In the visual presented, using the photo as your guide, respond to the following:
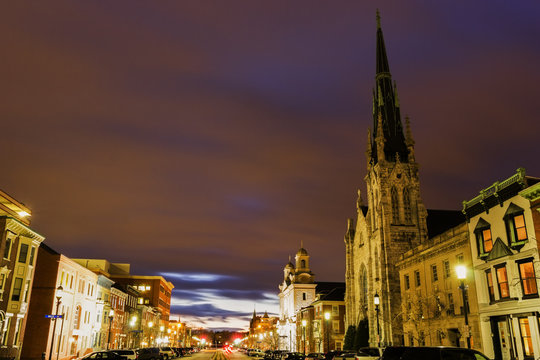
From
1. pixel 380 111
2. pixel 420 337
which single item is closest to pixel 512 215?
pixel 420 337

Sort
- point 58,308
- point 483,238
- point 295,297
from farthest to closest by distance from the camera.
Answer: point 295,297 < point 58,308 < point 483,238

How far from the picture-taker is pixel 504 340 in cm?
3120

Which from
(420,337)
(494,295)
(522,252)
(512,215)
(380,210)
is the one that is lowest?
(420,337)

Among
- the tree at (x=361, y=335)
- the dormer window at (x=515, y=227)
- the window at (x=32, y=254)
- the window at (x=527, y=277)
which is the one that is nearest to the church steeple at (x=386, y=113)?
the tree at (x=361, y=335)

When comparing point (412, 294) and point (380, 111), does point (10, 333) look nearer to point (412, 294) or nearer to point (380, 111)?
point (412, 294)

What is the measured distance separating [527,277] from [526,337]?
3819 millimetres

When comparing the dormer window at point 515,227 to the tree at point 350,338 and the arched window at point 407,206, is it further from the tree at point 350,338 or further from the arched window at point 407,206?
the tree at point 350,338

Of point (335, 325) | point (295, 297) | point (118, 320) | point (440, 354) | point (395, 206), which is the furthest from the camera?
point (295, 297)

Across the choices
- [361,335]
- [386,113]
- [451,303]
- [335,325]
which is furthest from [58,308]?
[386,113]

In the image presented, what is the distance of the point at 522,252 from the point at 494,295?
4.82 m

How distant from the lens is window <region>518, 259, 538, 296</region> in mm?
28094

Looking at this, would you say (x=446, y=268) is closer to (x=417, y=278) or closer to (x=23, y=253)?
(x=417, y=278)

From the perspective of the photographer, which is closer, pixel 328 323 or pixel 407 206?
pixel 407 206

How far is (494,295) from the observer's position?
32062mm
